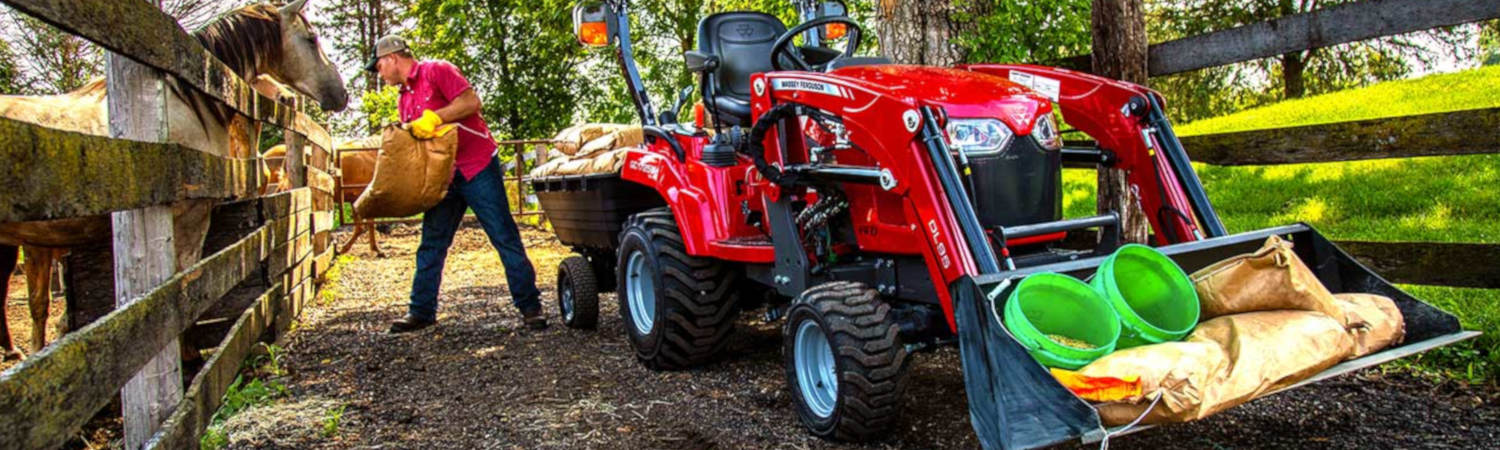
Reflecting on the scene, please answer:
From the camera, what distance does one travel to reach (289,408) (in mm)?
4340

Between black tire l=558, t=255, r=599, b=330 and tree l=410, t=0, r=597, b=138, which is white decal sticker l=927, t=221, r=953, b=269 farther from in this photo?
tree l=410, t=0, r=597, b=138

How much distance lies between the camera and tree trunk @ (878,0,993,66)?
5883 mm

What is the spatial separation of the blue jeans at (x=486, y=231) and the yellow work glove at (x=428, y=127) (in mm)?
414

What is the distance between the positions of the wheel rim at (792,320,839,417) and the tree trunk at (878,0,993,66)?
2.65 metres

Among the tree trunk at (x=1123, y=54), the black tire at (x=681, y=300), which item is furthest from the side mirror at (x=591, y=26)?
the tree trunk at (x=1123, y=54)

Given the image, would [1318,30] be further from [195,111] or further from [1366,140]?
[195,111]

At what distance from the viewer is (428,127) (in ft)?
18.8

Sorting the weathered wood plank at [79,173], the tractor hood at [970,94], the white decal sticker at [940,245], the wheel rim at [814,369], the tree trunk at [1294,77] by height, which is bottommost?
the wheel rim at [814,369]

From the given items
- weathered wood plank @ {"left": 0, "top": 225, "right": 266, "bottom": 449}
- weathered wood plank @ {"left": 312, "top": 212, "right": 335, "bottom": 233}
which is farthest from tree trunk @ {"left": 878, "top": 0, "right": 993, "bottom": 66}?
weathered wood plank @ {"left": 312, "top": 212, "right": 335, "bottom": 233}

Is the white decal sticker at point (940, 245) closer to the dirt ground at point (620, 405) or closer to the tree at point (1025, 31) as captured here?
the dirt ground at point (620, 405)

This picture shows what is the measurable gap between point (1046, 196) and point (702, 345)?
1.79 m

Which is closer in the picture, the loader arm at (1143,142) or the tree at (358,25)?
the loader arm at (1143,142)

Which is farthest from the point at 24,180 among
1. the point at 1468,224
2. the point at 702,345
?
the point at 1468,224

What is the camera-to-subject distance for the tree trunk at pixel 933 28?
19.3 feet
